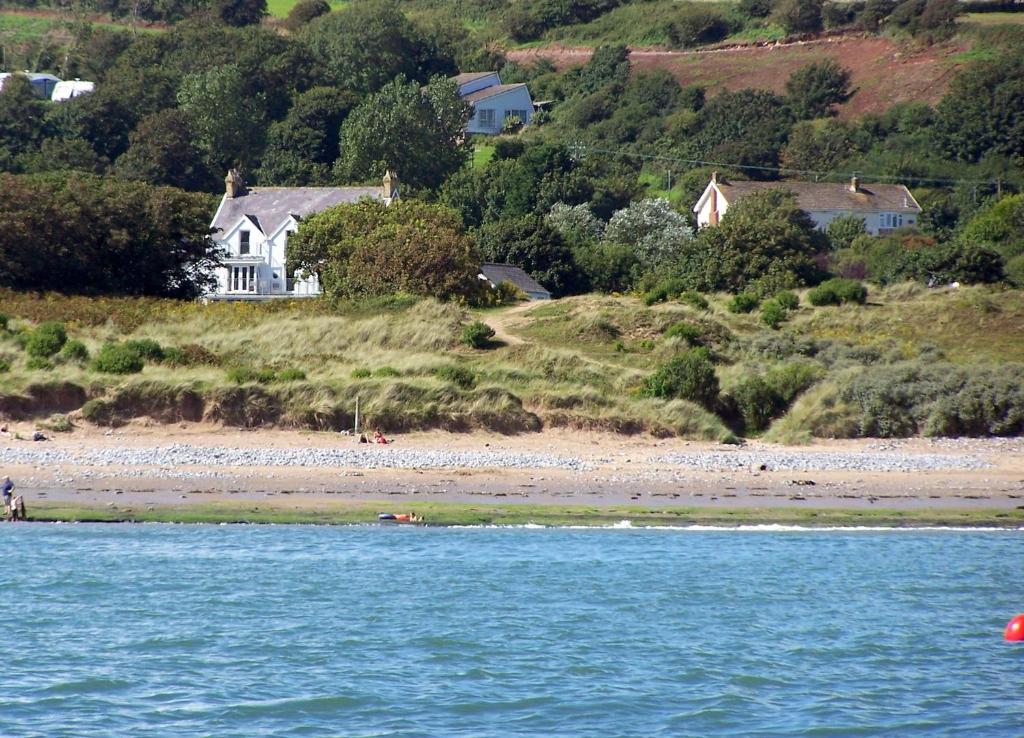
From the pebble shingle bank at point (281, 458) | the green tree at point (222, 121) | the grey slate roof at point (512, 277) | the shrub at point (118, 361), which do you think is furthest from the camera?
the green tree at point (222, 121)

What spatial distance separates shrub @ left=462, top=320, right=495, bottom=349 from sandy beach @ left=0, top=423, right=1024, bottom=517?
7.10 m

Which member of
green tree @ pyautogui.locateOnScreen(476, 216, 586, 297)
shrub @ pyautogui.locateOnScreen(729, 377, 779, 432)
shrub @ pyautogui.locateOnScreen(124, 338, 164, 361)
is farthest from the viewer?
green tree @ pyautogui.locateOnScreen(476, 216, 586, 297)

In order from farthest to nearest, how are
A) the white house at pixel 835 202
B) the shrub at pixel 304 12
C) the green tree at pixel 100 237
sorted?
the shrub at pixel 304 12 → the white house at pixel 835 202 → the green tree at pixel 100 237

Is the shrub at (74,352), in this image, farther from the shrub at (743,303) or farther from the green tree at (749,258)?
the green tree at (749,258)

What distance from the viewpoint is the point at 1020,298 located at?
1670 inches

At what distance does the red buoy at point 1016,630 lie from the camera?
1905 cm

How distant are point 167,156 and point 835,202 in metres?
33.2

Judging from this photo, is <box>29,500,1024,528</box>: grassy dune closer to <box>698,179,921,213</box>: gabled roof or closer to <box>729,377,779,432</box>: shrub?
<box>729,377,779,432</box>: shrub

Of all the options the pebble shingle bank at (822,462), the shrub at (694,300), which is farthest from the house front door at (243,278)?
the pebble shingle bank at (822,462)

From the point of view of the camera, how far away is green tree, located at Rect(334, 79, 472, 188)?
6800 centimetres

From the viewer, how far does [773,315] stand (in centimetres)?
4084

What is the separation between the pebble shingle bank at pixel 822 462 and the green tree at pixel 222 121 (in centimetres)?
5132

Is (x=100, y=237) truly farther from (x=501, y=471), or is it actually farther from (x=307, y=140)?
(x=307, y=140)

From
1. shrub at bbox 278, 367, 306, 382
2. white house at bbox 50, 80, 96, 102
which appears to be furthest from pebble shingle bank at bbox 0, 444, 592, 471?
white house at bbox 50, 80, 96, 102
